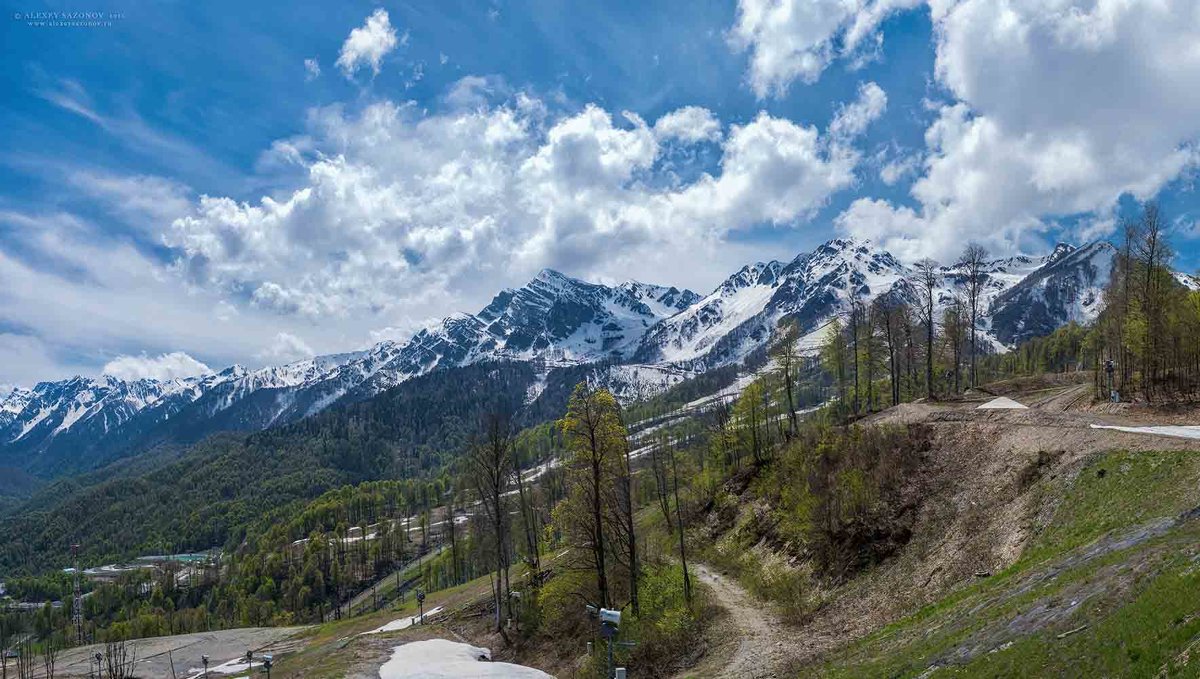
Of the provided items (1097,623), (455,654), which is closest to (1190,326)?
(1097,623)

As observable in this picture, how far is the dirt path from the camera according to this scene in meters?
28.1

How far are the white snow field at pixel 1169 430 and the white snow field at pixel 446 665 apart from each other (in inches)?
1332

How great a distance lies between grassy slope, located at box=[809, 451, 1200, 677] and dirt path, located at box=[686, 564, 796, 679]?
324cm

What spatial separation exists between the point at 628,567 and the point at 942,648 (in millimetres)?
22956

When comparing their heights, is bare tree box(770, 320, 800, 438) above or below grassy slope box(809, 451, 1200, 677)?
above

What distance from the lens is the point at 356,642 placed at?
51.0 m

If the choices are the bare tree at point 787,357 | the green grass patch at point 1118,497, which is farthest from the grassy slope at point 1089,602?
the bare tree at point 787,357

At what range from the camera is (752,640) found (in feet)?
107

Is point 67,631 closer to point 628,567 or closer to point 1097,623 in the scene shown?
point 628,567

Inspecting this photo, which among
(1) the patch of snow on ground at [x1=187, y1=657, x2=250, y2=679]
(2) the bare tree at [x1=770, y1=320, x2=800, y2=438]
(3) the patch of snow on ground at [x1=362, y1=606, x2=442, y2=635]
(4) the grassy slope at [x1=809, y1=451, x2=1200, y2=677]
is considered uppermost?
(2) the bare tree at [x1=770, y1=320, x2=800, y2=438]

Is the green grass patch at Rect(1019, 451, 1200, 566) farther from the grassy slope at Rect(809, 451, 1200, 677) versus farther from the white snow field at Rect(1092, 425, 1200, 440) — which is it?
the white snow field at Rect(1092, 425, 1200, 440)

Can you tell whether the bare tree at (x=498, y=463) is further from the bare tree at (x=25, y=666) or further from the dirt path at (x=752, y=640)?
the bare tree at (x=25, y=666)

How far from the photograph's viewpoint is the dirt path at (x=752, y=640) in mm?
28094

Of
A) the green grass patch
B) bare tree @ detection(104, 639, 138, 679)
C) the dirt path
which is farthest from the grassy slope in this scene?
bare tree @ detection(104, 639, 138, 679)
